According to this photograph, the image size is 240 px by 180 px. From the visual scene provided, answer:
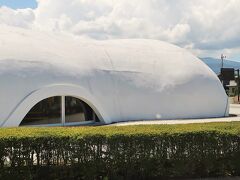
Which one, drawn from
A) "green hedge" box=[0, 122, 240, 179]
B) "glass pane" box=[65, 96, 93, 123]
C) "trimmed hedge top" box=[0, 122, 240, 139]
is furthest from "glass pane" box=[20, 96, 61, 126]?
"green hedge" box=[0, 122, 240, 179]

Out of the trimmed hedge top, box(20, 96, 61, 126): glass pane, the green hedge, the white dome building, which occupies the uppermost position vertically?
the white dome building

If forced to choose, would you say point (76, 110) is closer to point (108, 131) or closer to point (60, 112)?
point (60, 112)

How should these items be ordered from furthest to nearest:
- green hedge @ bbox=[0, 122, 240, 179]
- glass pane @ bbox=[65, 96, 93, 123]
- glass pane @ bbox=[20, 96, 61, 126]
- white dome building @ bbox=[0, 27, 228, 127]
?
1. glass pane @ bbox=[65, 96, 93, 123]
2. glass pane @ bbox=[20, 96, 61, 126]
3. white dome building @ bbox=[0, 27, 228, 127]
4. green hedge @ bbox=[0, 122, 240, 179]

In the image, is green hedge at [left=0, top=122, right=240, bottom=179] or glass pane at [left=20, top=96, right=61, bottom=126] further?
glass pane at [left=20, top=96, right=61, bottom=126]

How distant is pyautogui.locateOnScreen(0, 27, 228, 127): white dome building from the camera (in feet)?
48.8

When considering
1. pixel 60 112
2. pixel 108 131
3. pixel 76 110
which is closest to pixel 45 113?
pixel 60 112

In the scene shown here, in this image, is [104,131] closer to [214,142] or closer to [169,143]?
[169,143]

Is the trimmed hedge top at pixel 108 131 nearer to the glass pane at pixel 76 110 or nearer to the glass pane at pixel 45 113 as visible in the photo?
the glass pane at pixel 45 113

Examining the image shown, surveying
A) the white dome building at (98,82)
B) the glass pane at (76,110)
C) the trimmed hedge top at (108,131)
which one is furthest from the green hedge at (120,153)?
the glass pane at (76,110)

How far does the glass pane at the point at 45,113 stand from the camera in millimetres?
15296

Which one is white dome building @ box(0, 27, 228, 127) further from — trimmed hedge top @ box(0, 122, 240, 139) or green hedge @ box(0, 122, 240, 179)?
green hedge @ box(0, 122, 240, 179)

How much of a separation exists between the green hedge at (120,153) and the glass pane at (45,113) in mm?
7274

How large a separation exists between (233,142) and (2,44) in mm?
9914

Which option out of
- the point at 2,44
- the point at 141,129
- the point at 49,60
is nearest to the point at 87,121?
the point at 49,60
